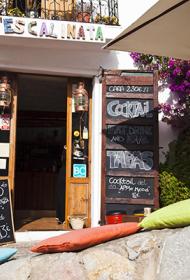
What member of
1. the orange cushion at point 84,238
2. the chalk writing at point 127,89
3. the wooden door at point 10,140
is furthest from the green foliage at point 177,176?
the orange cushion at point 84,238

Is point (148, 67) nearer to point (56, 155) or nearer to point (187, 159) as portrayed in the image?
point (187, 159)

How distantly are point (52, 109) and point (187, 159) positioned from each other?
4929mm

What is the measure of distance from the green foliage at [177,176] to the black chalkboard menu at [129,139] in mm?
163

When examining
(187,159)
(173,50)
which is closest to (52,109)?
(187,159)

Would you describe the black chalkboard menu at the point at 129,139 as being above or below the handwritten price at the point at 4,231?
above

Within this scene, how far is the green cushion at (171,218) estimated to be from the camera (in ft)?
9.04

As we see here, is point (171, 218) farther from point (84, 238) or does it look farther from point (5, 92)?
point (5, 92)

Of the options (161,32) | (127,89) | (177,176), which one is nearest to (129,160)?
(177,176)

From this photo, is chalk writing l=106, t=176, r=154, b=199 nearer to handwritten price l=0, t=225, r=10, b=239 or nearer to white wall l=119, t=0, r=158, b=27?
handwritten price l=0, t=225, r=10, b=239

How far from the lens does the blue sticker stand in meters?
7.88

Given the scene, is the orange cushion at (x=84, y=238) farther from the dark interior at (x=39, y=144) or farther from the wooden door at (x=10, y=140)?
the dark interior at (x=39, y=144)

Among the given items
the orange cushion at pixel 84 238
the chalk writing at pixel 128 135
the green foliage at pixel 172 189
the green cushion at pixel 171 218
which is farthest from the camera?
the chalk writing at pixel 128 135

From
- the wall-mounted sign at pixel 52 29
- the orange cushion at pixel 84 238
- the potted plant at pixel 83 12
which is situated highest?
the potted plant at pixel 83 12

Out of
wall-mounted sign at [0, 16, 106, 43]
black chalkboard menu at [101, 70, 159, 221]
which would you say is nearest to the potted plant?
wall-mounted sign at [0, 16, 106, 43]
